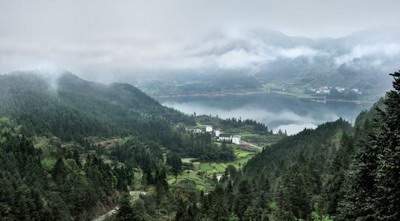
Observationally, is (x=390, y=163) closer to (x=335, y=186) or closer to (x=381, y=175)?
(x=381, y=175)

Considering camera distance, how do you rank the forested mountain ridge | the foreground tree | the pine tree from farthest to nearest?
the forested mountain ridge, the foreground tree, the pine tree

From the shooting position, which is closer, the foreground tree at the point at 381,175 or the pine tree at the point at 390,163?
the pine tree at the point at 390,163

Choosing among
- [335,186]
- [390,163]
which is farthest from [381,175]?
[335,186]

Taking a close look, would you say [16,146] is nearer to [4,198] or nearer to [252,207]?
[4,198]

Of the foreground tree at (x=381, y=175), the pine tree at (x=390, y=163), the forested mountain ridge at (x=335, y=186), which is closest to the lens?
the pine tree at (x=390, y=163)

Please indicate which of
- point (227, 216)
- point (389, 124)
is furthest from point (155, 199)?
point (389, 124)

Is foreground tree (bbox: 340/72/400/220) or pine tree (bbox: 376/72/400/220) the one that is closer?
pine tree (bbox: 376/72/400/220)

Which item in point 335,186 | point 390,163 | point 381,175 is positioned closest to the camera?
point 390,163

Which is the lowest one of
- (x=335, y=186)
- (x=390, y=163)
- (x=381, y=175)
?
(x=335, y=186)

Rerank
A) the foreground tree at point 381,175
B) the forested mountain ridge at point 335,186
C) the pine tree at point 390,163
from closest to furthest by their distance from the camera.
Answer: the pine tree at point 390,163 < the foreground tree at point 381,175 < the forested mountain ridge at point 335,186

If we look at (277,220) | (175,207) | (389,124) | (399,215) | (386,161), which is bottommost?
(175,207)

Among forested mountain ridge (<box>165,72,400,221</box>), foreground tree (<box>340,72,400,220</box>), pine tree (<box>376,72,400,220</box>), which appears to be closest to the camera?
pine tree (<box>376,72,400,220</box>)
